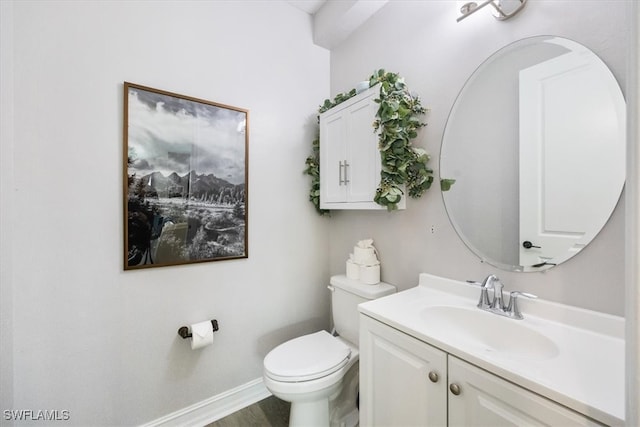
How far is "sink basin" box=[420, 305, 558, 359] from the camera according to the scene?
938 mm

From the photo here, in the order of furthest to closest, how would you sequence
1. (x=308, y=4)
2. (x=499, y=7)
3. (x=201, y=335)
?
(x=308, y=4) < (x=201, y=335) < (x=499, y=7)

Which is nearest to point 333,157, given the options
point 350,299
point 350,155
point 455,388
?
point 350,155

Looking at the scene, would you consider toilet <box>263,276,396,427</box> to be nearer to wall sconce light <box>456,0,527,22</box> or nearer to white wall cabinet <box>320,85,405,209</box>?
white wall cabinet <box>320,85,405,209</box>

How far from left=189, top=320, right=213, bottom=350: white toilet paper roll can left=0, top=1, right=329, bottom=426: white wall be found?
93 mm

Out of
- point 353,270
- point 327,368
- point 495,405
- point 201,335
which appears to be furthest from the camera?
point 353,270

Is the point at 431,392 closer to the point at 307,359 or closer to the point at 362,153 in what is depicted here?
the point at 307,359

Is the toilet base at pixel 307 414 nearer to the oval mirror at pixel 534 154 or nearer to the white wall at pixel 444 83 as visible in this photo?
the white wall at pixel 444 83

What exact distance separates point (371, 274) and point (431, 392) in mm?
773

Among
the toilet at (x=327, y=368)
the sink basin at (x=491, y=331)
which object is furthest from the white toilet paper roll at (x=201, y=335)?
the sink basin at (x=491, y=331)

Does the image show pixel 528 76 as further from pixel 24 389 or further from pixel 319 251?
pixel 24 389

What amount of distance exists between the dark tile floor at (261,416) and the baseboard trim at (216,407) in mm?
33

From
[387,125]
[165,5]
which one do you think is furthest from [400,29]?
[165,5]

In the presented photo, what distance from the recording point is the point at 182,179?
1.49 m

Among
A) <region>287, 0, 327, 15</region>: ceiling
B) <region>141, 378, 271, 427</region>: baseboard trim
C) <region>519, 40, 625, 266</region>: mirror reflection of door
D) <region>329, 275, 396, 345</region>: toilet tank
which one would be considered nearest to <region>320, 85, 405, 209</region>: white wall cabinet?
<region>329, 275, 396, 345</region>: toilet tank
